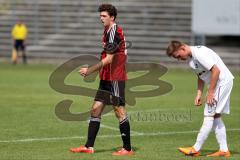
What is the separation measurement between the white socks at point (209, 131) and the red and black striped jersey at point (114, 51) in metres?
1.32

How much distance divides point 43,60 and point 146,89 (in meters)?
17.0

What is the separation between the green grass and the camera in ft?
33.9

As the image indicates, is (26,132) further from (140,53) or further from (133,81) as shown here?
(140,53)

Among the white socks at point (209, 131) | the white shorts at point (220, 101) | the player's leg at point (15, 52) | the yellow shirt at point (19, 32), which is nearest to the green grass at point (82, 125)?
the white socks at point (209, 131)

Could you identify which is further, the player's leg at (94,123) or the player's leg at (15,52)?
the player's leg at (15,52)

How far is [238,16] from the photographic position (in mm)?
32781

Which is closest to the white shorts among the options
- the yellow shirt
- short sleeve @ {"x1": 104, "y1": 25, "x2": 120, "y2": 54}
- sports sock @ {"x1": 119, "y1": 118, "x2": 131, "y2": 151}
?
sports sock @ {"x1": 119, "y1": 118, "x2": 131, "y2": 151}

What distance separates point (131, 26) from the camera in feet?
Result: 119

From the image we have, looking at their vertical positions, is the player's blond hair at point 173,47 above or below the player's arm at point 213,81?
above

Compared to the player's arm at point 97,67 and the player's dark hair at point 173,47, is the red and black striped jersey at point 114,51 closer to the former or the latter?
the player's arm at point 97,67

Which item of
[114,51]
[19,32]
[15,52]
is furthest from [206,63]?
[19,32]

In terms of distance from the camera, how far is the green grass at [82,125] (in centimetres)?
1034

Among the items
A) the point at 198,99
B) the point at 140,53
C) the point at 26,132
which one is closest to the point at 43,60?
the point at 140,53

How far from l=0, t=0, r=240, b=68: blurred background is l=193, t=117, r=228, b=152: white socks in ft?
75.9
